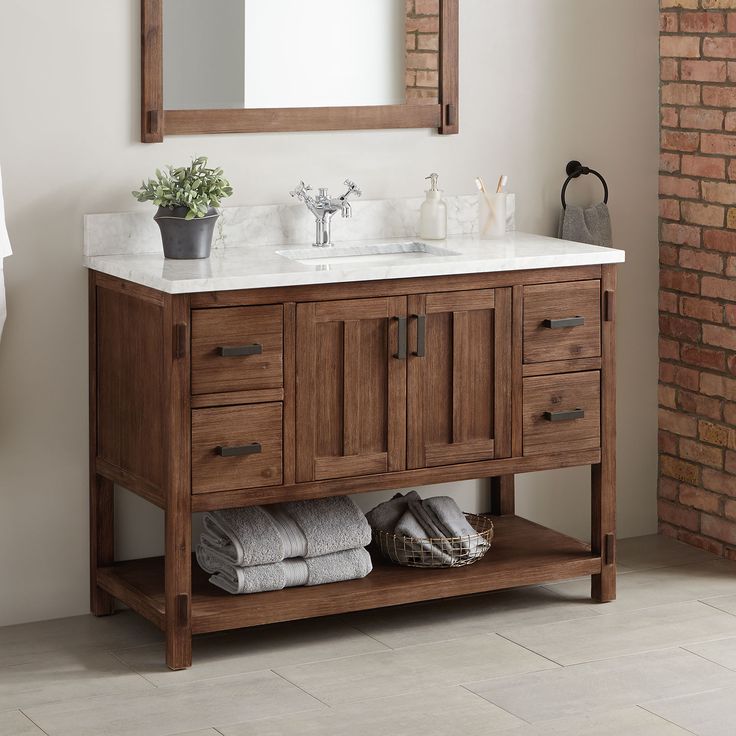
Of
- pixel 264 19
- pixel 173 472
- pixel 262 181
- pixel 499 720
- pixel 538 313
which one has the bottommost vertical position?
pixel 499 720

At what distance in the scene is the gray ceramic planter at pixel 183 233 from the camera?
3.29 m

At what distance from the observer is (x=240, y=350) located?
3094 millimetres

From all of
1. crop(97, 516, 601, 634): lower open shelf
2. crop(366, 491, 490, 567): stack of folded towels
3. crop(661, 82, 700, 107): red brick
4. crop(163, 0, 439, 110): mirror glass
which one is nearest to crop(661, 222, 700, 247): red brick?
crop(661, 82, 700, 107): red brick

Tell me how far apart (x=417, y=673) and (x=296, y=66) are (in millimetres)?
1543

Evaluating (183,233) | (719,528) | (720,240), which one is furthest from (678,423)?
(183,233)

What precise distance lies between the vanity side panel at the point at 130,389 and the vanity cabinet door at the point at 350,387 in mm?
318

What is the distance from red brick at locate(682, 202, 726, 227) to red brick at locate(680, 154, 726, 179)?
0.28ft

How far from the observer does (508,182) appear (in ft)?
12.9

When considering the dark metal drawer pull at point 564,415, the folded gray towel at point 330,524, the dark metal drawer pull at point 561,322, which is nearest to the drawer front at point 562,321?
the dark metal drawer pull at point 561,322

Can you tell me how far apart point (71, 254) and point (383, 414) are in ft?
2.80

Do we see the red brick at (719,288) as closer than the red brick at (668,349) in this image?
Yes

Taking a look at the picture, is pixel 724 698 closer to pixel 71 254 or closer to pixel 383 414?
pixel 383 414

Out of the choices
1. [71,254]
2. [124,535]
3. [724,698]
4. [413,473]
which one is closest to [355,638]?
[413,473]

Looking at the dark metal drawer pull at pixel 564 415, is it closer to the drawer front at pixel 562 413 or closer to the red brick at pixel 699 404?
the drawer front at pixel 562 413
